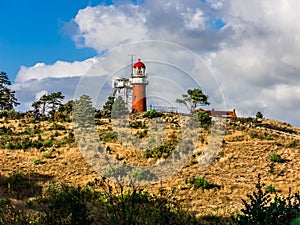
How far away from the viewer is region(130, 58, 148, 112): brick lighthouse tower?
177 feet

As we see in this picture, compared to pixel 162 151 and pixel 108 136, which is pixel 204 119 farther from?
pixel 162 151

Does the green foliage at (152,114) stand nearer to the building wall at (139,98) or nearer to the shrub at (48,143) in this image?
the building wall at (139,98)

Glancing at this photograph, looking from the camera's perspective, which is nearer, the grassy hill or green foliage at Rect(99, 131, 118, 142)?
the grassy hill

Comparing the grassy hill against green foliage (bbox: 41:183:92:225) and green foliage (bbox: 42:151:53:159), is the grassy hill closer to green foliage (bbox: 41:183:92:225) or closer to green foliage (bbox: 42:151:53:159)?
green foliage (bbox: 42:151:53:159)

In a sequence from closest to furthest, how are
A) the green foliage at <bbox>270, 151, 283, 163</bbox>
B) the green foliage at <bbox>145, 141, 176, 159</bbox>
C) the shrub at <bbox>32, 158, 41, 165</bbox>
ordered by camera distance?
the shrub at <bbox>32, 158, 41, 165</bbox> < the green foliage at <bbox>270, 151, 283, 163</bbox> < the green foliage at <bbox>145, 141, 176, 159</bbox>

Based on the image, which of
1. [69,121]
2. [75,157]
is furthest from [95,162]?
[69,121]

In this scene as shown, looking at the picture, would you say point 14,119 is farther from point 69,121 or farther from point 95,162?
point 95,162

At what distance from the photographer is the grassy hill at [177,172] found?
1873 centimetres

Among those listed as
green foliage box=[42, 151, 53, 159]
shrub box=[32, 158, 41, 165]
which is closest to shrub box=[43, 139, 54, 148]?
green foliage box=[42, 151, 53, 159]

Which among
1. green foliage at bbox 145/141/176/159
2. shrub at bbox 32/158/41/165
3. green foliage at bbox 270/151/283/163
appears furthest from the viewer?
green foliage at bbox 145/141/176/159

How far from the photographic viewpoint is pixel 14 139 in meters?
A: 32.2

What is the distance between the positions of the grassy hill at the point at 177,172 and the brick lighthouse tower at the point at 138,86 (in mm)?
17012

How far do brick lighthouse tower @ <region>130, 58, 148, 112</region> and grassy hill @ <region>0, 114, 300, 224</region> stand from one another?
55.8ft

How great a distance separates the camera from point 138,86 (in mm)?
54125
